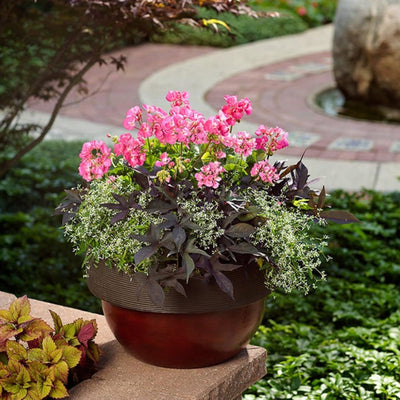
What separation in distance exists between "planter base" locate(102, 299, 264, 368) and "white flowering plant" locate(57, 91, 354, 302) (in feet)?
0.40

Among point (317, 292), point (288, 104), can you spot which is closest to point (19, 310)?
point (317, 292)

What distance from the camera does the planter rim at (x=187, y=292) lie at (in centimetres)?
215

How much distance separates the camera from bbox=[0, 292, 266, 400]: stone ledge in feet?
7.10

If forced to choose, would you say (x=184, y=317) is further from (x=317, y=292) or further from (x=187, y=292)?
(x=317, y=292)

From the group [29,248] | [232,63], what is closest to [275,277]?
[29,248]

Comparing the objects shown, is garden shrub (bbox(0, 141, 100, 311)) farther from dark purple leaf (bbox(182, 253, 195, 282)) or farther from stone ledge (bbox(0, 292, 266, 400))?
dark purple leaf (bbox(182, 253, 195, 282))

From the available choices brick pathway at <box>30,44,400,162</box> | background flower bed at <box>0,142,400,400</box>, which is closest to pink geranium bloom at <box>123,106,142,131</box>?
background flower bed at <box>0,142,400,400</box>

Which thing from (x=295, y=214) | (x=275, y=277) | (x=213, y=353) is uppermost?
(x=295, y=214)

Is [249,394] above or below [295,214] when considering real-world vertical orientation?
below

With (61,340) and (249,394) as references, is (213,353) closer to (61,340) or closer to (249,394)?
(61,340)

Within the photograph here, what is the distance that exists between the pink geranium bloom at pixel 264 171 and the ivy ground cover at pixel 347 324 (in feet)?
1.63

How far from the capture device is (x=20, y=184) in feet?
17.8

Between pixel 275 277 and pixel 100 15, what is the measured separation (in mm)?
1909

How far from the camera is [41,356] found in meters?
2.14
